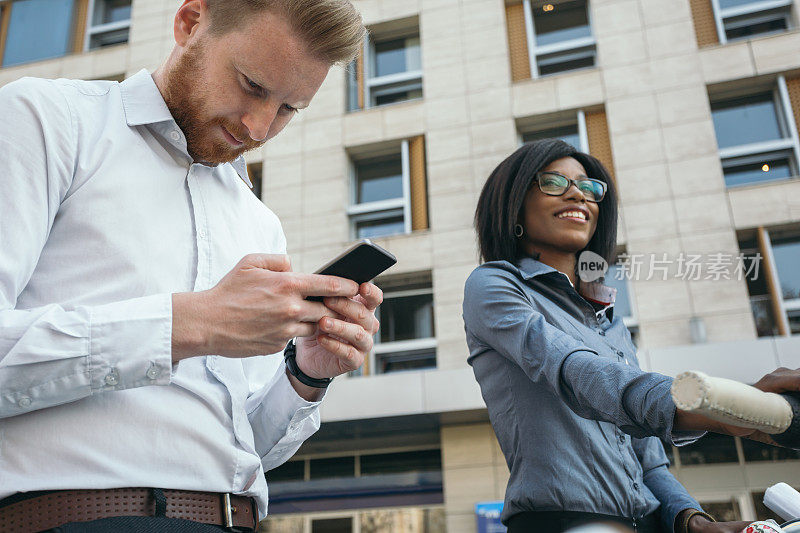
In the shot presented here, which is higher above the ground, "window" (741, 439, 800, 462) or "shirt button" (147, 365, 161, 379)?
"window" (741, 439, 800, 462)

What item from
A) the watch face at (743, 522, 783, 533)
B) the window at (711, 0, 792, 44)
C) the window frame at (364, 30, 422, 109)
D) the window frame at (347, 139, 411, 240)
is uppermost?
the window frame at (364, 30, 422, 109)

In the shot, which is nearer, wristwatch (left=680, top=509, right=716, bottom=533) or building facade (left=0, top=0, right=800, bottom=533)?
wristwatch (left=680, top=509, right=716, bottom=533)

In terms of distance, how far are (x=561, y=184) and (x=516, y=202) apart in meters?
0.18

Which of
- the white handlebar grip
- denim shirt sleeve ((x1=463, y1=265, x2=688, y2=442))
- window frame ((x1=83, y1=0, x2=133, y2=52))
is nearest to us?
the white handlebar grip

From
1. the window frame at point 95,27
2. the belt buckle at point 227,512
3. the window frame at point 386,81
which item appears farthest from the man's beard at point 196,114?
the window frame at point 95,27

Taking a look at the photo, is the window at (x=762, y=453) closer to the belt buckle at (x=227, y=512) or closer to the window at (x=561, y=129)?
the window at (x=561, y=129)

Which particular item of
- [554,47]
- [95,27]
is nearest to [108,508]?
[554,47]

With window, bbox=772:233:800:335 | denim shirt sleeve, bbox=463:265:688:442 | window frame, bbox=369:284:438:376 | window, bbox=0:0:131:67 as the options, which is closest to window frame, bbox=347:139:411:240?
window frame, bbox=369:284:438:376

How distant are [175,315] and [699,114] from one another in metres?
12.3

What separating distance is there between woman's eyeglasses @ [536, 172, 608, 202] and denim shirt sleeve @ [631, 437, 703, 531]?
872 mm

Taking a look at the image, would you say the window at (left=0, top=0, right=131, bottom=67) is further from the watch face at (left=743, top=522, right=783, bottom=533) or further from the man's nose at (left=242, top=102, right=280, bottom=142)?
the watch face at (left=743, top=522, right=783, bottom=533)

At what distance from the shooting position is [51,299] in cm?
127

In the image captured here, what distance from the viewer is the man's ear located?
167cm

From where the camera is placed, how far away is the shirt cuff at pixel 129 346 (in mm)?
1133
